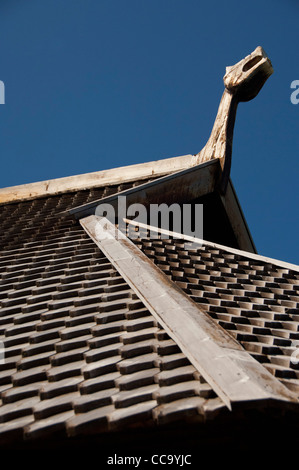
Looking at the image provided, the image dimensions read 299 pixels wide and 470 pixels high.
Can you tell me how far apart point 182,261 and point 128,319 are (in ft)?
4.35

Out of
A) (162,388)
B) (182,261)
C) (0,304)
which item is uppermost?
(182,261)

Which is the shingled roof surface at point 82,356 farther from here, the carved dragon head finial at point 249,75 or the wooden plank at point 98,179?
the carved dragon head finial at point 249,75

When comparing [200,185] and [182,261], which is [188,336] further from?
[200,185]

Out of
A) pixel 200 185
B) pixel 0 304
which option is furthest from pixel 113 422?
pixel 200 185

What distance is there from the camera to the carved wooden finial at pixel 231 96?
651cm

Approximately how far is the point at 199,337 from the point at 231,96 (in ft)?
15.4

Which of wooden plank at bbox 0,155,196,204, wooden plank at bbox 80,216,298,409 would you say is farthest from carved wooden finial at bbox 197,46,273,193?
wooden plank at bbox 80,216,298,409

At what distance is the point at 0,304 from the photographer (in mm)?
4137

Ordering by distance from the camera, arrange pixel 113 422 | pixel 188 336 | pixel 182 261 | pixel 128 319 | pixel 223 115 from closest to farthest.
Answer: pixel 113 422
pixel 188 336
pixel 128 319
pixel 182 261
pixel 223 115

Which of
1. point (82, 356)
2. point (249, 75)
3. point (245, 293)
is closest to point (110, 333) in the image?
point (82, 356)

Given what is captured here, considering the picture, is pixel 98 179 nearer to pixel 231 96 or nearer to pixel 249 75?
pixel 231 96

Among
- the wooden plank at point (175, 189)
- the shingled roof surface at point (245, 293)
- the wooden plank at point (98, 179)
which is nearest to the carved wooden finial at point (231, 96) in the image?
the wooden plank at point (175, 189)
